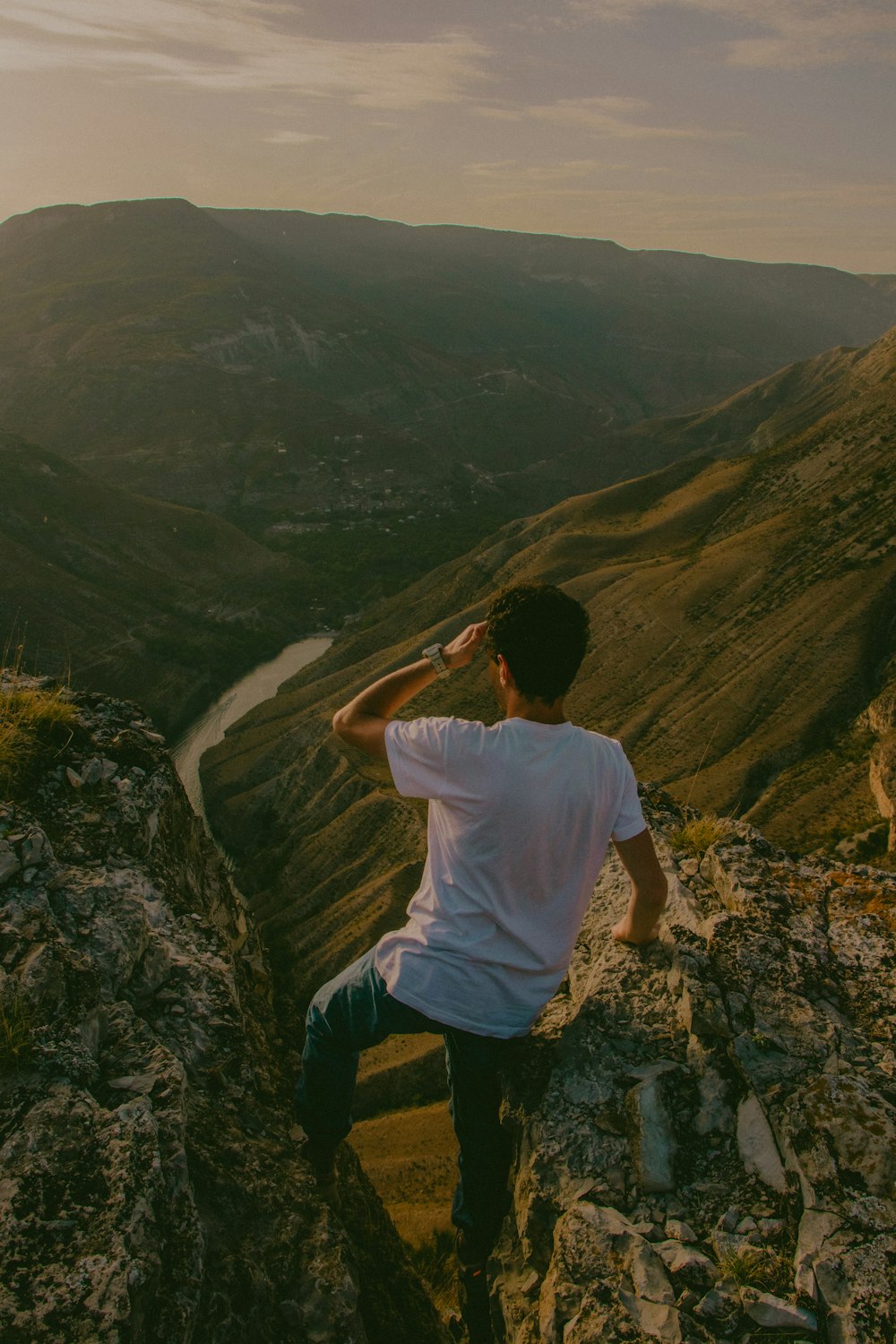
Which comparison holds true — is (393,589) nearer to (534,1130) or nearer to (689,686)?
(689,686)

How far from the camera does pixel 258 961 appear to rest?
774cm

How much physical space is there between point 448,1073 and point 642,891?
1.31 metres

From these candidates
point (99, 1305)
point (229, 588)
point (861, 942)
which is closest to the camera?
point (99, 1305)

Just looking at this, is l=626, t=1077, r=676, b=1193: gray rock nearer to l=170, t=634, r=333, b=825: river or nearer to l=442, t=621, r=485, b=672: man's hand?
l=442, t=621, r=485, b=672: man's hand

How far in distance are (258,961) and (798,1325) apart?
17.7 feet

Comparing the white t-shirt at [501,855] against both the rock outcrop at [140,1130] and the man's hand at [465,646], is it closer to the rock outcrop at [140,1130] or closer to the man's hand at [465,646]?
the man's hand at [465,646]

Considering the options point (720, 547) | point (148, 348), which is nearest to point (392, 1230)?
point (720, 547)

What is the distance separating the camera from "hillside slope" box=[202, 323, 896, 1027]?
32.3m

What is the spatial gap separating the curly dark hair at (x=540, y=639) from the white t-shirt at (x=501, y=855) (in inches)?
7.6

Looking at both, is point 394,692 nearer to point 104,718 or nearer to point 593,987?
point 593,987

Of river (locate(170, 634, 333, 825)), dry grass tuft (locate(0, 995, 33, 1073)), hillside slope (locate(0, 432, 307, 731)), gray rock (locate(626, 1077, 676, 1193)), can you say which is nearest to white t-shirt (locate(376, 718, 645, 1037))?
gray rock (locate(626, 1077, 676, 1193))

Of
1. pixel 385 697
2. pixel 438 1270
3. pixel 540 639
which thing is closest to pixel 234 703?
pixel 438 1270

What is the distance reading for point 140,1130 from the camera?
3.66 metres

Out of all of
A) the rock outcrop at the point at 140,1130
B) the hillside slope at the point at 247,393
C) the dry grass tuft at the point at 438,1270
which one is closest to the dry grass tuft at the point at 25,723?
the rock outcrop at the point at 140,1130
